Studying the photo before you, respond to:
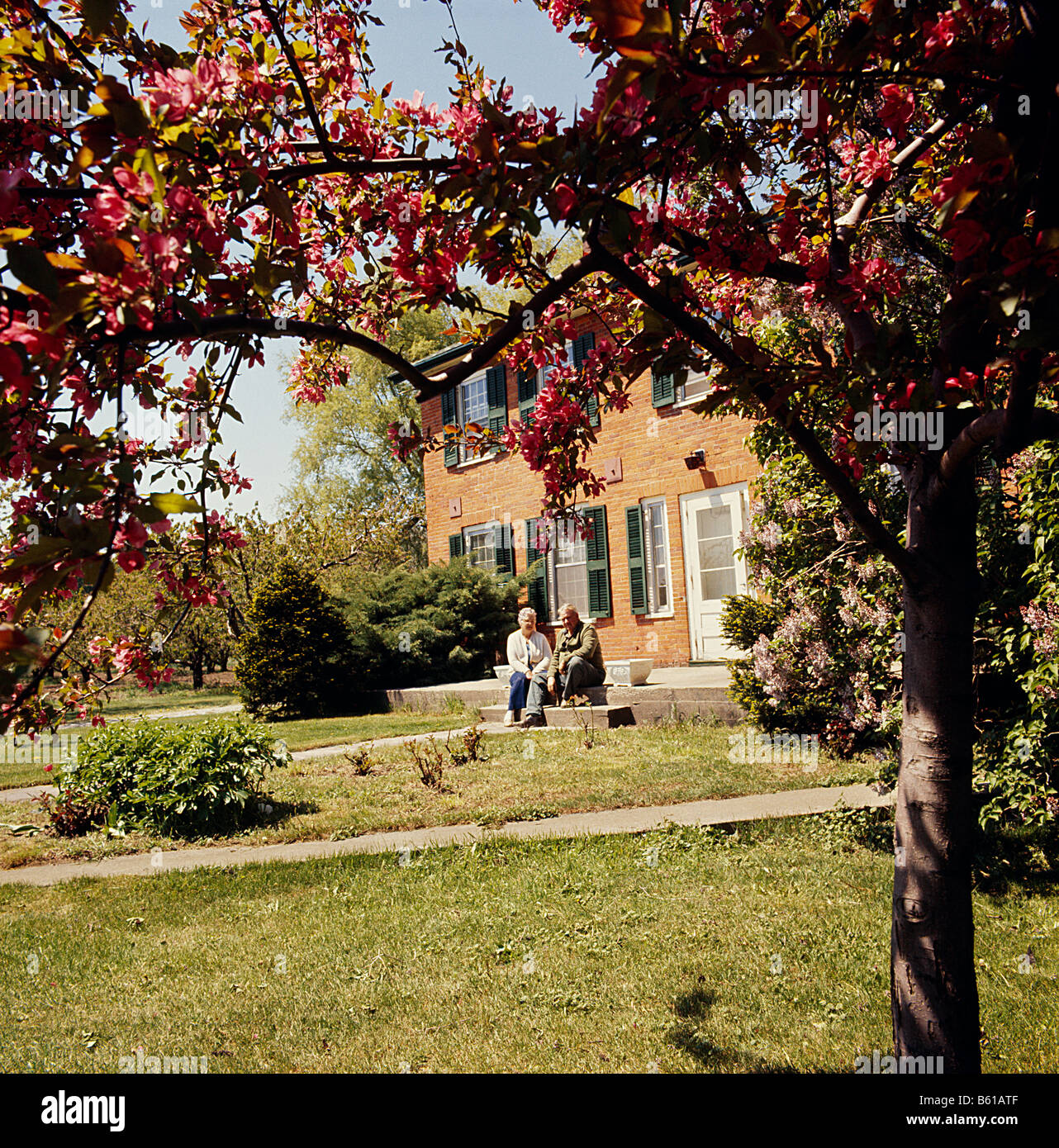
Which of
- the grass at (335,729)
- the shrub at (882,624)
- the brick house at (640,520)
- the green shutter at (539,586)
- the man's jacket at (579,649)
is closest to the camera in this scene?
the shrub at (882,624)

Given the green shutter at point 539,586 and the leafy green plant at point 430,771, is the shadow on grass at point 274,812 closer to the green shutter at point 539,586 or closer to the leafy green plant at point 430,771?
the leafy green plant at point 430,771

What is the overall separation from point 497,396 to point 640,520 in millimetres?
4330

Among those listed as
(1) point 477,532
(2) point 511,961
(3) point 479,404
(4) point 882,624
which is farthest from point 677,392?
(2) point 511,961

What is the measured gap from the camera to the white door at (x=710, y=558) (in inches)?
502

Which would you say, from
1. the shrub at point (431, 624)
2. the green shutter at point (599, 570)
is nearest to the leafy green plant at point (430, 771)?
the green shutter at point (599, 570)

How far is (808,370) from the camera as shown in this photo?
2.40 m

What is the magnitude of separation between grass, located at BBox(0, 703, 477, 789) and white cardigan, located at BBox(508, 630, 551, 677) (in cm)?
120

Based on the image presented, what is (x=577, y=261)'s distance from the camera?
259 centimetres

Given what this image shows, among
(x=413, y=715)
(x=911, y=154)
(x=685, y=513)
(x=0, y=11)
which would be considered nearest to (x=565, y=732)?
(x=413, y=715)

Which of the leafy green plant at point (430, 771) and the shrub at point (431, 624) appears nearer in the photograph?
the leafy green plant at point (430, 771)

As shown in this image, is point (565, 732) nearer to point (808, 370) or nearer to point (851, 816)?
point (851, 816)

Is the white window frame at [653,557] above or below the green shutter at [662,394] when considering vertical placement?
below

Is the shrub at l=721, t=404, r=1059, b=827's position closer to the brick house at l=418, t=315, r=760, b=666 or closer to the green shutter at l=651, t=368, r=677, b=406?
the brick house at l=418, t=315, r=760, b=666

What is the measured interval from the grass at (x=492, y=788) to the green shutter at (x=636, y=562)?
17.1ft
